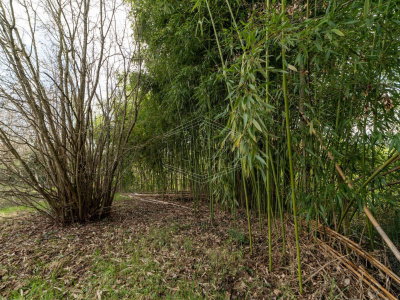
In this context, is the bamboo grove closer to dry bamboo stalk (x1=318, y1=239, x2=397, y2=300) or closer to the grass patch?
dry bamboo stalk (x1=318, y1=239, x2=397, y2=300)

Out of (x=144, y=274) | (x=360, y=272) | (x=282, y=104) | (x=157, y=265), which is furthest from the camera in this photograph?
(x=282, y=104)

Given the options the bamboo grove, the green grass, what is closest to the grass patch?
the green grass

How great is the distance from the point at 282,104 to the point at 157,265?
1815 millimetres

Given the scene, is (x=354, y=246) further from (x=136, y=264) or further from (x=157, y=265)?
(x=136, y=264)

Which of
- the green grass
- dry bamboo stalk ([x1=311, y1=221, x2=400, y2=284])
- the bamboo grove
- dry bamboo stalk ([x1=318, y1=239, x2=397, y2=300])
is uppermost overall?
the bamboo grove

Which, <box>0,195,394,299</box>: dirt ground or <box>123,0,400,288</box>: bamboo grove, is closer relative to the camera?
<box>123,0,400,288</box>: bamboo grove

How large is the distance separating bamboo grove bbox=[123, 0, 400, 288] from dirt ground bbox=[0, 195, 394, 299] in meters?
0.37

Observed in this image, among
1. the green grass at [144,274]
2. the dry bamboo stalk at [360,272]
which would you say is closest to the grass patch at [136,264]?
the green grass at [144,274]

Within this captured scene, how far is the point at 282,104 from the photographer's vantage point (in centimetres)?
202

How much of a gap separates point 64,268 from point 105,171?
122 cm

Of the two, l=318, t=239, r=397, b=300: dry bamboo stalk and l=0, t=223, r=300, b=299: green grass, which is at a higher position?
l=318, t=239, r=397, b=300: dry bamboo stalk

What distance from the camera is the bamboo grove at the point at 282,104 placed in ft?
4.06

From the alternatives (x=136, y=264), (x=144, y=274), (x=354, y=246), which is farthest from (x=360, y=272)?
(x=136, y=264)

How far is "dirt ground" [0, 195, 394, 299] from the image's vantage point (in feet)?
4.84
